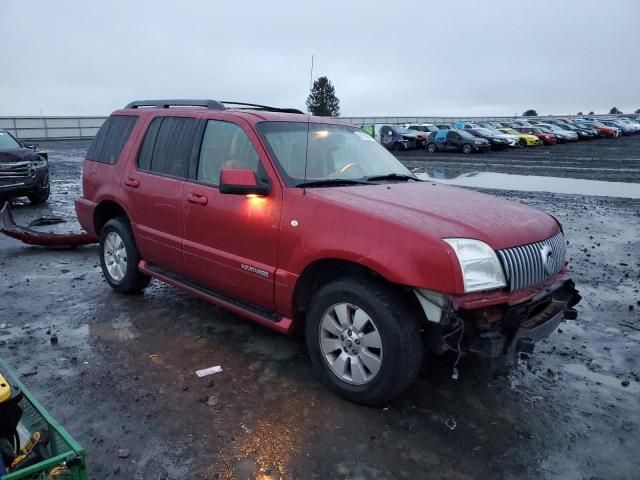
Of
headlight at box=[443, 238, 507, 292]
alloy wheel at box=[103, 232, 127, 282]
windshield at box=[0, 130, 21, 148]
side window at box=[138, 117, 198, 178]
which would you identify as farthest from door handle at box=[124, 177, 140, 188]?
windshield at box=[0, 130, 21, 148]

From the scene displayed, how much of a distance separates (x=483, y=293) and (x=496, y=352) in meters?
0.38

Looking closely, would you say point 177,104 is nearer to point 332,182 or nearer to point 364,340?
point 332,182

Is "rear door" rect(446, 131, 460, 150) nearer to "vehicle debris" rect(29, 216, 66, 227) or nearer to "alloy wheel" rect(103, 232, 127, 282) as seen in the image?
"vehicle debris" rect(29, 216, 66, 227)

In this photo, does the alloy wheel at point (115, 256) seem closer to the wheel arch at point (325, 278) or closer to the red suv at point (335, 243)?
the red suv at point (335, 243)

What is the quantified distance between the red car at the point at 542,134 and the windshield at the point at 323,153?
37.3 metres

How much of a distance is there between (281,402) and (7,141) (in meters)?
11.8

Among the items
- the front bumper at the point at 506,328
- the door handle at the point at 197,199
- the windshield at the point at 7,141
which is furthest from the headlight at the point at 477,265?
the windshield at the point at 7,141

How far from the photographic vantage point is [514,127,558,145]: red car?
38281 millimetres

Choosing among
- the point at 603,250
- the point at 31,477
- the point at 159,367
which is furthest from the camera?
the point at 603,250

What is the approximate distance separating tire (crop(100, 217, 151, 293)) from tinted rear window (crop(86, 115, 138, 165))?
72 cm

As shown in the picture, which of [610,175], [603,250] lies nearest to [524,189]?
[610,175]

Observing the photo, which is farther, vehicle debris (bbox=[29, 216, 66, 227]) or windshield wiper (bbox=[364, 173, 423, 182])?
vehicle debris (bbox=[29, 216, 66, 227])

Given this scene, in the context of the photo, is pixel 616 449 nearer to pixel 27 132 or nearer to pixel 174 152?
pixel 174 152

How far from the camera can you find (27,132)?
44.2 meters
